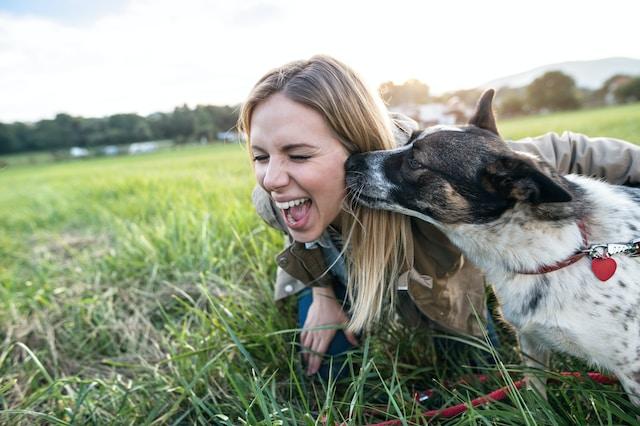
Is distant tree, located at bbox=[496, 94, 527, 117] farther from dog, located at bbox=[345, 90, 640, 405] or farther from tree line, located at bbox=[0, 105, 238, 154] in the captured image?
dog, located at bbox=[345, 90, 640, 405]

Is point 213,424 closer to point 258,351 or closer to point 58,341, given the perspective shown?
point 258,351

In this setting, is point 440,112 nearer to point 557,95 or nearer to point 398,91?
point 398,91

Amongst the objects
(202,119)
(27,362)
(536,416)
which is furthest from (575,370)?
(202,119)

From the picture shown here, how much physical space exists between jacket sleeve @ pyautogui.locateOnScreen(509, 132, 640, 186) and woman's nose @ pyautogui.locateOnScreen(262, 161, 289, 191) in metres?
1.23

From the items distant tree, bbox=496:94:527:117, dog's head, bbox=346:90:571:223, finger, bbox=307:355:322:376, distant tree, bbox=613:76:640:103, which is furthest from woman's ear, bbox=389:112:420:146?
distant tree, bbox=496:94:527:117

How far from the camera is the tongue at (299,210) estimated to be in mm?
2145

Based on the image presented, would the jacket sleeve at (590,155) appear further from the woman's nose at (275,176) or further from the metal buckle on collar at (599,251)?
the woman's nose at (275,176)

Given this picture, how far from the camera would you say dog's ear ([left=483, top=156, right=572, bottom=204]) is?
1579mm

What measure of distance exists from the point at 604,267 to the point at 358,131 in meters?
1.18

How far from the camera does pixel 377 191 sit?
6.52ft

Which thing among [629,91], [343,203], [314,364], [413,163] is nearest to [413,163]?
[413,163]

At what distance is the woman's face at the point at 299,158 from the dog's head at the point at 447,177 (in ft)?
0.35

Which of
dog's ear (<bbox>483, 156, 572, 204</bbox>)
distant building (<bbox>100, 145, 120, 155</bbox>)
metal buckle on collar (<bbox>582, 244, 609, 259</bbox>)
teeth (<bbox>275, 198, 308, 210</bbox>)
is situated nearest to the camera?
dog's ear (<bbox>483, 156, 572, 204</bbox>)

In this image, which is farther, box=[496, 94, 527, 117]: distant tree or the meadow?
box=[496, 94, 527, 117]: distant tree
